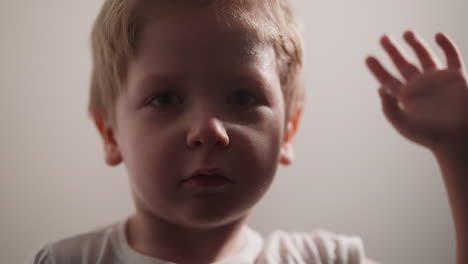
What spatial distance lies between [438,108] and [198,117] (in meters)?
0.42

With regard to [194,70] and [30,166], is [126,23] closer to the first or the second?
[194,70]

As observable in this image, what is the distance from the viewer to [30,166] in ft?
3.24

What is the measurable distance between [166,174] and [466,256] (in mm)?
492

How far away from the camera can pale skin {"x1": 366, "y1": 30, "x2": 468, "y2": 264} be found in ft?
2.49

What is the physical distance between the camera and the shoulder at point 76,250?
79 cm

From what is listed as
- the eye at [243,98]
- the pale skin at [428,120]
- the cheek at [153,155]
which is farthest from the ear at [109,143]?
the eye at [243,98]

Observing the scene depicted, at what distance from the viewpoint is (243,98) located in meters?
0.70

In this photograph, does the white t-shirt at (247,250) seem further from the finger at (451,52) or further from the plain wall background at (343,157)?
the finger at (451,52)

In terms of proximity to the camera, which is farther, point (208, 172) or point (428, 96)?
point (428, 96)

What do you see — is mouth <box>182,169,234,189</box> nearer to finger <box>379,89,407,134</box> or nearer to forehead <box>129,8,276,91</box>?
forehead <box>129,8,276,91</box>

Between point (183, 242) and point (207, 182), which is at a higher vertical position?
point (207, 182)

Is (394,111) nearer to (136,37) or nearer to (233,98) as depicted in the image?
(233,98)

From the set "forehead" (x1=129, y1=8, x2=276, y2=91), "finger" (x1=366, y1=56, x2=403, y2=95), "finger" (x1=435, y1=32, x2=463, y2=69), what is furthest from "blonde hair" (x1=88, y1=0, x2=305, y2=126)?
"finger" (x1=435, y1=32, x2=463, y2=69)

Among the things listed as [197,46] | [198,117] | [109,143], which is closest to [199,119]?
[198,117]
